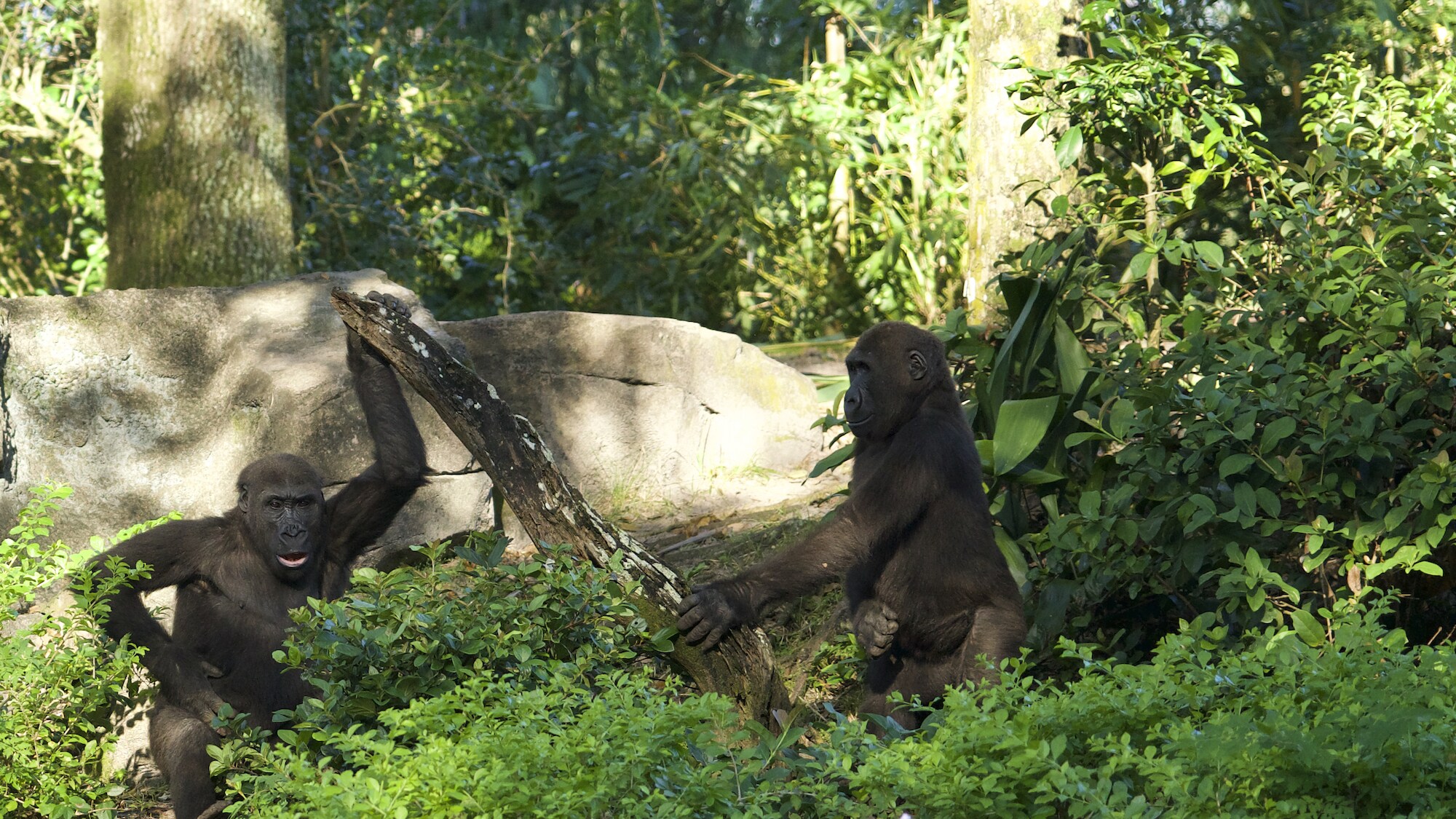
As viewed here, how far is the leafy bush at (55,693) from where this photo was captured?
3855 mm

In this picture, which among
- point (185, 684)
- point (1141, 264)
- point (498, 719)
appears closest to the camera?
point (498, 719)

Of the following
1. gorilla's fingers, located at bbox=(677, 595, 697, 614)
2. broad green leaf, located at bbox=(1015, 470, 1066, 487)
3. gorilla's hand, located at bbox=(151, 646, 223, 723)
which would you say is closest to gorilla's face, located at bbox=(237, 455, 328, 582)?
gorilla's hand, located at bbox=(151, 646, 223, 723)

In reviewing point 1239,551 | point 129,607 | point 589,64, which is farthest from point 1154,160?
point 589,64

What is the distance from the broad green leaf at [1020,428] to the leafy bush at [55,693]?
302cm

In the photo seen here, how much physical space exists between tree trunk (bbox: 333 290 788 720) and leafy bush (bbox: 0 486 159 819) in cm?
114

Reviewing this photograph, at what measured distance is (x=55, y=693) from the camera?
3.96m

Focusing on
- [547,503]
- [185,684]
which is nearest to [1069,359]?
[547,503]

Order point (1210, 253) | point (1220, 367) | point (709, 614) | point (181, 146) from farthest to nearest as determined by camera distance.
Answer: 1. point (181, 146)
2. point (1210, 253)
3. point (1220, 367)
4. point (709, 614)

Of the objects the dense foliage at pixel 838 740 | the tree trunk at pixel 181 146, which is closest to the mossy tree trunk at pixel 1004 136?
the dense foliage at pixel 838 740

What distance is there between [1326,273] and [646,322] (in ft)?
12.4

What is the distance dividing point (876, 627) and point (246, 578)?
2.13 metres

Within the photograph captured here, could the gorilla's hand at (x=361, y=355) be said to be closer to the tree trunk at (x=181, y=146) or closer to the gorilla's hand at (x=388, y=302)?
the gorilla's hand at (x=388, y=302)

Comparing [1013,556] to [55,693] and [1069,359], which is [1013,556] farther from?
[55,693]

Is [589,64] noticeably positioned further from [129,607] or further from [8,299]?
[129,607]
